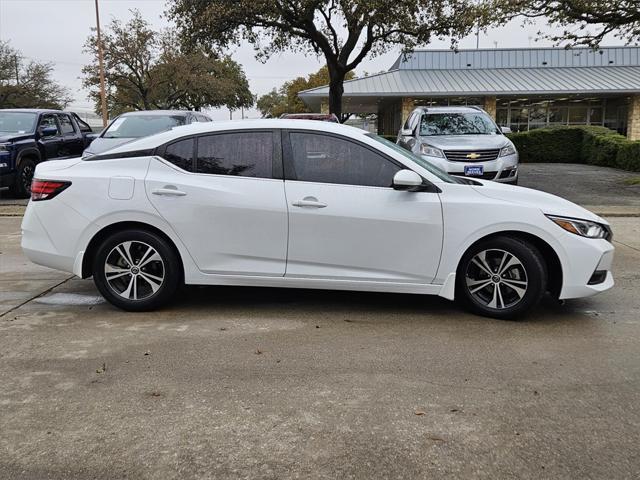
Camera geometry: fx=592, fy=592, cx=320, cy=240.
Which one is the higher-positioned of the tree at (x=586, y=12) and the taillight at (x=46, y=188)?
the tree at (x=586, y=12)

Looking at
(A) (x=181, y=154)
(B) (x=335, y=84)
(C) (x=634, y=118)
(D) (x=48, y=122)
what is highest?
(B) (x=335, y=84)

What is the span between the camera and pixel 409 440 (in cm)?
299

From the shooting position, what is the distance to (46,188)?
506 centimetres

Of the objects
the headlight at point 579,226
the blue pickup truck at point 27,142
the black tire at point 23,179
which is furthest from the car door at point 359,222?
the black tire at point 23,179

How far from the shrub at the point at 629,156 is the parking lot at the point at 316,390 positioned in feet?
48.7

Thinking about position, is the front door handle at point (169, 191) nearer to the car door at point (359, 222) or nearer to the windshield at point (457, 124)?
the car door at point (359, 222)

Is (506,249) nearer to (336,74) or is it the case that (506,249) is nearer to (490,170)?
(490,170)

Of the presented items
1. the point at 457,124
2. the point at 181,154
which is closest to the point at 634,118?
the point at 457,124

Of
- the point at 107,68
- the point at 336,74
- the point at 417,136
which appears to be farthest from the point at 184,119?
the point at 107,68

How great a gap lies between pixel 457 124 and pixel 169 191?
310 inches

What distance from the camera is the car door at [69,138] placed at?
13328 mm

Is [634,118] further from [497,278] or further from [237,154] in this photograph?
[237,154]

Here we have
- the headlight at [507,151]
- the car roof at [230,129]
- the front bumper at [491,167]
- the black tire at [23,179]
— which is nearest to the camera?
the car roof at [230,129]

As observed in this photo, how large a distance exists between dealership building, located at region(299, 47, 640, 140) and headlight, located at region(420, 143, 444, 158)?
20.2 m
